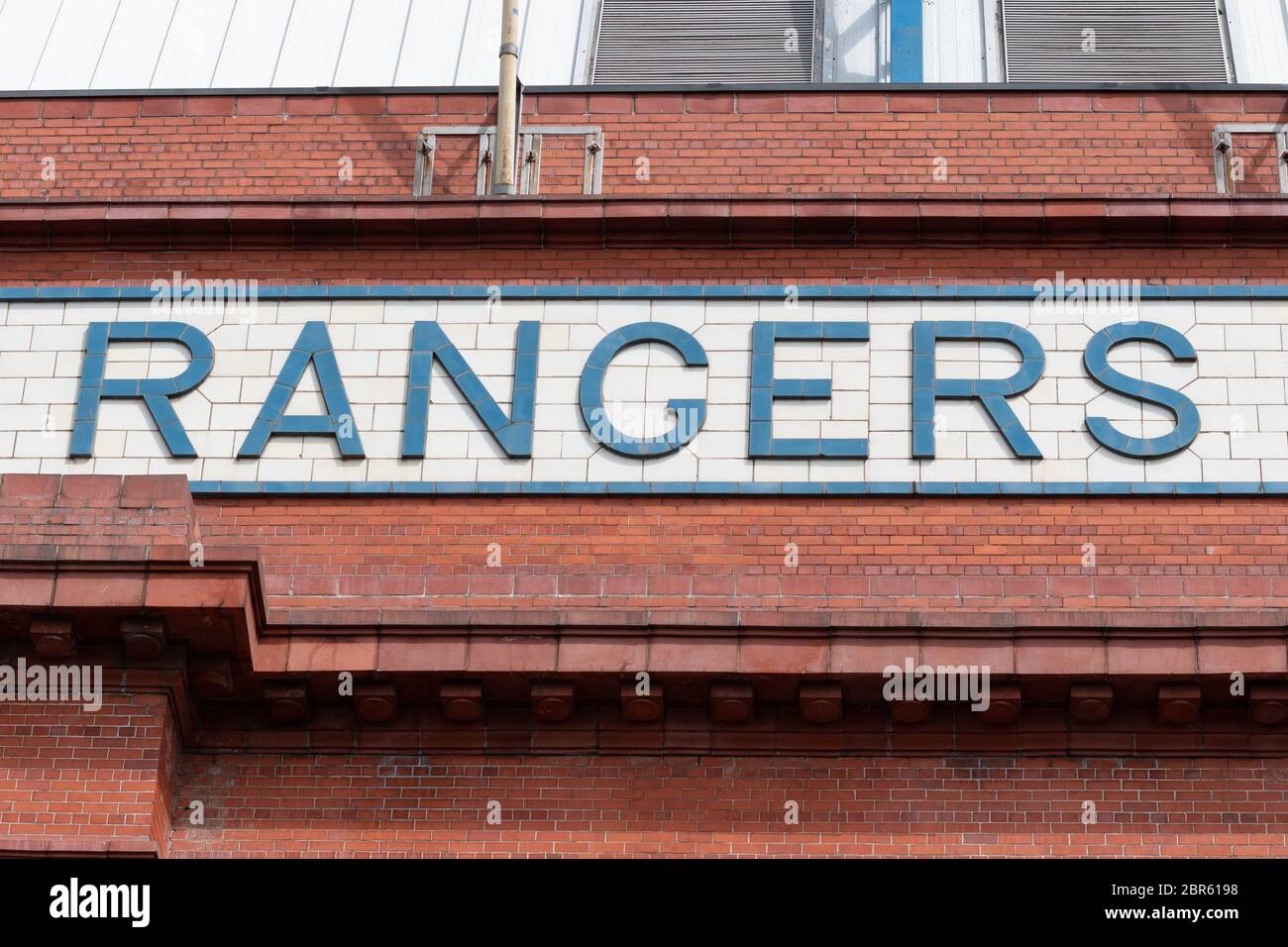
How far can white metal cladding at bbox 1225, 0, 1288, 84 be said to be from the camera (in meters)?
20.9

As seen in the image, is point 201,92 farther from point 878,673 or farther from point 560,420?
point 878,673

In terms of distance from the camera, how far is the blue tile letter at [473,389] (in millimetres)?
16500

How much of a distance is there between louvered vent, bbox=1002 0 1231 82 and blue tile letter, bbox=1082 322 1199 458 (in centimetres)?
482

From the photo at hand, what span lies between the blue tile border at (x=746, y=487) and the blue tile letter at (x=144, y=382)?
564mm

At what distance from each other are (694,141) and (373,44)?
4.33 metres

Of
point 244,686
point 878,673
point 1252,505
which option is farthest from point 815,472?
point 244,686

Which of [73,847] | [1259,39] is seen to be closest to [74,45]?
[73,847]

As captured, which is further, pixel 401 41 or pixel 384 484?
pixel 401 41

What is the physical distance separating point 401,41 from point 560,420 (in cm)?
605

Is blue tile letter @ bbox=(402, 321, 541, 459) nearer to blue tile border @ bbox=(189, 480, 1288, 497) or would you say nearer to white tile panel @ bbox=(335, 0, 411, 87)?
blue tile border @ bbox=(189, 480, 1288, 497)

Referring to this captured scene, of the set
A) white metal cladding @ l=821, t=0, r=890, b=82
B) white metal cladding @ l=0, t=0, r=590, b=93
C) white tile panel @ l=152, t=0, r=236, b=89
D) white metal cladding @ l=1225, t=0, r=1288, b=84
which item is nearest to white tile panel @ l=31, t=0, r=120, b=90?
white metal cladding @ l=0, t=0, r=590, b=93

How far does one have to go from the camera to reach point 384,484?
16391 millimetres

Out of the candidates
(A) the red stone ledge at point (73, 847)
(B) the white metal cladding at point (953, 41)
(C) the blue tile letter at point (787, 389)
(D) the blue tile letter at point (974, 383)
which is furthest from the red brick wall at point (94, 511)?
(B) the white metal cladding at point (953, 41)
